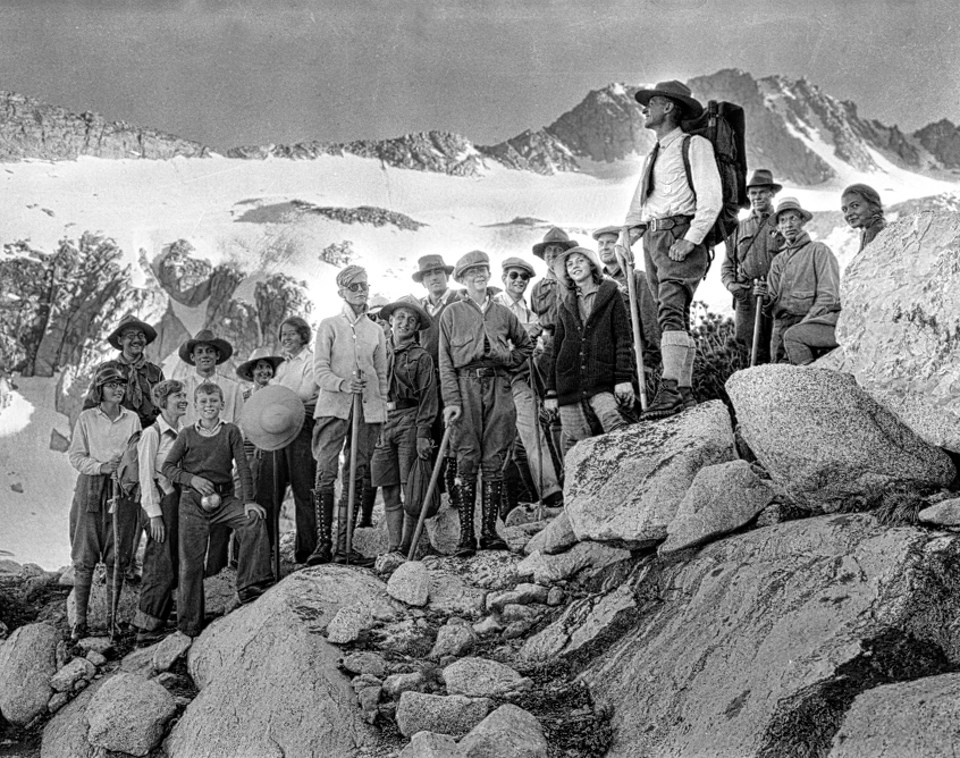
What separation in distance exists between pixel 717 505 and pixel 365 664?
6.03ft

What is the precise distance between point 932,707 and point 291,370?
203 inches

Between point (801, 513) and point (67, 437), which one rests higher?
point (801, 513)

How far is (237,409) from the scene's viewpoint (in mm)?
7020

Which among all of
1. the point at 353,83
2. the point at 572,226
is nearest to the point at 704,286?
the point at 572,226

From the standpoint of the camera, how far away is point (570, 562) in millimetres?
5430

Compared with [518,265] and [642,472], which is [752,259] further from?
[642,472]

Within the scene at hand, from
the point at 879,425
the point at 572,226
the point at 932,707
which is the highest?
the point at 572,226

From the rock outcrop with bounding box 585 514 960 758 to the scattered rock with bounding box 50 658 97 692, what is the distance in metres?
3.20

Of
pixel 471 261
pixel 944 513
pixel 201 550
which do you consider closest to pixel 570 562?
pixel 471 261

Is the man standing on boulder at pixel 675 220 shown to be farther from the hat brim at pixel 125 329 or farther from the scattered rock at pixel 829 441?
the hat brim at pixel 125 329

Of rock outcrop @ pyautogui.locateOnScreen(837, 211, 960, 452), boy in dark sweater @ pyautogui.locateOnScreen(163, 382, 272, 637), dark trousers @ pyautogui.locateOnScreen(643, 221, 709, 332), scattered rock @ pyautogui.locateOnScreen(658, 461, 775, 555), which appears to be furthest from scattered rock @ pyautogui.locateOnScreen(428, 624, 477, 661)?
rock outcrop @ pyautogui.locateOnScreen(837, 211, 960, 452)

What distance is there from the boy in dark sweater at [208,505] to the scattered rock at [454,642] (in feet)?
5.01

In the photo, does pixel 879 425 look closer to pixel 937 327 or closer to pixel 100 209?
pixel 937 327

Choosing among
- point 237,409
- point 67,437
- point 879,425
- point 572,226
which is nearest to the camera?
point 879,425
